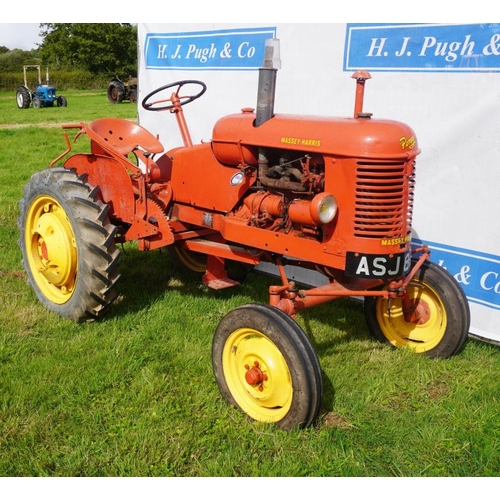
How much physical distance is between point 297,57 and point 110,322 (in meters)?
2.77

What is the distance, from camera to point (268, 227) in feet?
12.1

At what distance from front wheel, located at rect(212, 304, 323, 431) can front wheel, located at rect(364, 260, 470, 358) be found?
38.9 inches

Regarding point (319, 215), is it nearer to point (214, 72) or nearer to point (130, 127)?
point (130, 127)

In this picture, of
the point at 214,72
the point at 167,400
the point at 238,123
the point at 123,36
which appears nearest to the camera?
the point at 167,400

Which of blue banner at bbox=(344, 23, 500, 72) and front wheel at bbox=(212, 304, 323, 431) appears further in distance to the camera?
blue banner at bbox=(344, 23, 500, 72)

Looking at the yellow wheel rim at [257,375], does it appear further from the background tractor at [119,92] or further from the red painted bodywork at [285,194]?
the background tractor at [119,92]

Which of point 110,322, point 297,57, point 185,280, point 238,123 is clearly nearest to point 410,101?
point 297,57

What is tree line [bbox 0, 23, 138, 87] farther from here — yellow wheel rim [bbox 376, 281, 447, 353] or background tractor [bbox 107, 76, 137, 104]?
yellow wheel rim [bbox 376, 281, 447, 353]

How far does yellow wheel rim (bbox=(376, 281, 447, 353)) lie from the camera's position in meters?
3.92

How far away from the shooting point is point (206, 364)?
3.79 m

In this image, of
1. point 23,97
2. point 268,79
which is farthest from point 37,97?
point 268,79

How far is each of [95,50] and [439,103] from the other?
48.3m

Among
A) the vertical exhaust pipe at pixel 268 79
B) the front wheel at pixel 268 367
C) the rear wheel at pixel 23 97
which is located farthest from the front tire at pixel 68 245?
the rear wheel at pixel 23 97

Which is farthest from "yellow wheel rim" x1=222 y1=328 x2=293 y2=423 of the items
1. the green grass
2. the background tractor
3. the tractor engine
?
the background tractor
